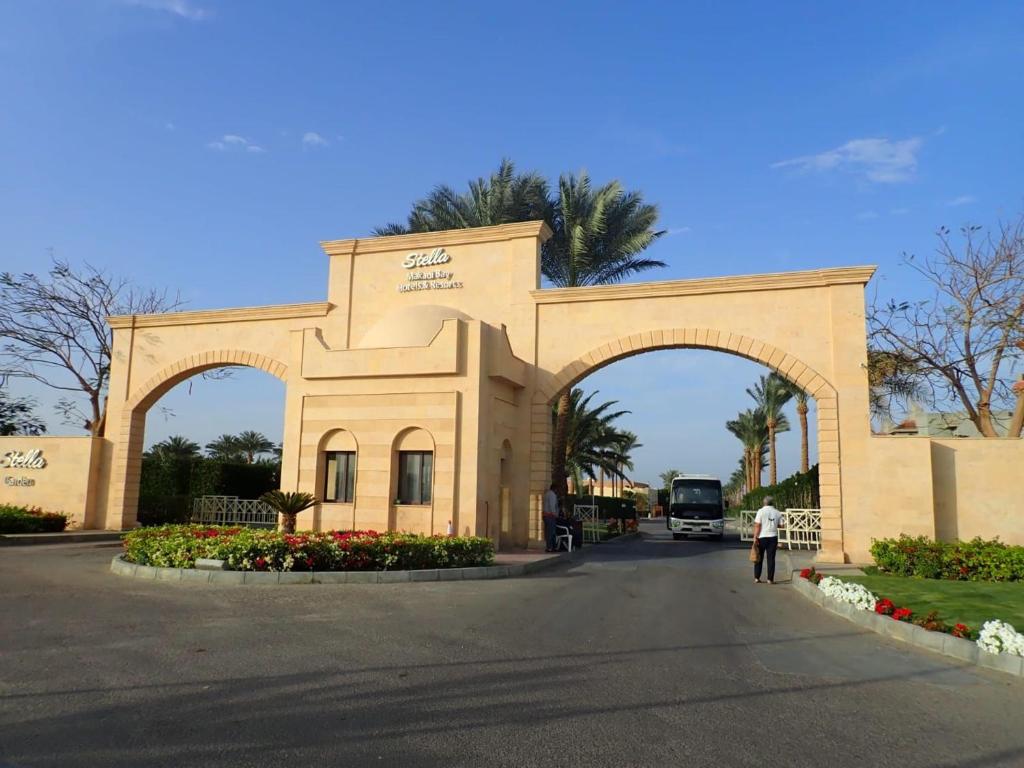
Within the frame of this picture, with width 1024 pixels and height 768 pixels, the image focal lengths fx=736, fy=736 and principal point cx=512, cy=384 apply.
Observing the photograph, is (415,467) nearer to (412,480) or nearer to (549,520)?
(412,480)

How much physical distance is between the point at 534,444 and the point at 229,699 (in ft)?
45.3

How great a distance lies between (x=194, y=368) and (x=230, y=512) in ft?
18.8

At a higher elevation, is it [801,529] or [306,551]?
[801,529]

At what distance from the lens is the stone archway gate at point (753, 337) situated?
53.9 ft

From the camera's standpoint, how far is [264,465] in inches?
1268

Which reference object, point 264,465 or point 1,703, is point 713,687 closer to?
point 1,703

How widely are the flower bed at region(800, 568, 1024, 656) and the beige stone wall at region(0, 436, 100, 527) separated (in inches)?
807

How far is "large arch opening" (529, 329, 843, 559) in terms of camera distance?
641 inches

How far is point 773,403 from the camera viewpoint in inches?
1635

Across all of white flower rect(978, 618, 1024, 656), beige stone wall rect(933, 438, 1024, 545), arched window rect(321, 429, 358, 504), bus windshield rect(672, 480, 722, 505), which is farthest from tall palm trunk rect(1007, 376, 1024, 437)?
arched window rect(321, 429, 358, 504)

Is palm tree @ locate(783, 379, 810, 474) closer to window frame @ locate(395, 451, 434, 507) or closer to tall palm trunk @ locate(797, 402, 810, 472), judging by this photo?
tall palm trunk @ locate(797, 402, 810, 472)

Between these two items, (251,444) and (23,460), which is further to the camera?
(251,444)

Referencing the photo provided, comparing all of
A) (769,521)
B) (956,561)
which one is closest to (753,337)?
(769,521)

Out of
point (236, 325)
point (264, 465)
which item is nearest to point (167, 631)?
point (236, 325)
